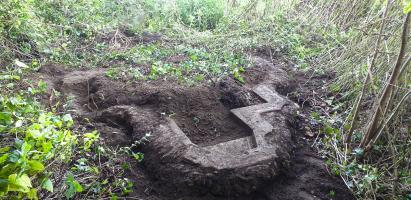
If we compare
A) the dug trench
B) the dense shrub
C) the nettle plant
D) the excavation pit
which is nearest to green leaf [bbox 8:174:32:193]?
the nettle plant

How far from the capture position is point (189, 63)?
4.19 m

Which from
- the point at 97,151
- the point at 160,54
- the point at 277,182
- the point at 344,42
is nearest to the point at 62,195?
the point at 97,151

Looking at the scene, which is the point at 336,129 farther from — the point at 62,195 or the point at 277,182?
the point at 62,195

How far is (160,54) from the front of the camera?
472cm

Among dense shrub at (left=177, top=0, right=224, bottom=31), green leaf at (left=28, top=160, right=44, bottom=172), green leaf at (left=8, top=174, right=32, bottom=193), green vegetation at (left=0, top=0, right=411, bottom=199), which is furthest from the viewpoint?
dense shrub at (left=177, top=0, right=224, bottom=31)

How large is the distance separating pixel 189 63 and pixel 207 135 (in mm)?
1212

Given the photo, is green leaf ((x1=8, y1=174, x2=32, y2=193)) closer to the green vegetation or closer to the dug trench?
the green vegetation

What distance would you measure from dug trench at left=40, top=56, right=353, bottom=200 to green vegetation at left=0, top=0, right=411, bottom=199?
15 centimetres

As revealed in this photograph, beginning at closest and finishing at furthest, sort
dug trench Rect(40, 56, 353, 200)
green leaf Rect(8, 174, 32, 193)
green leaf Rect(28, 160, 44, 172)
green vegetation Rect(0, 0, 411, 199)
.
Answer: green leaf Rect(8, 174, 32, 193)
green leaf Rect(28, 160, 44, 172)
green vegetation Rect(0, 0, 411, 199)
dug trench Rect(40, 56, 353, 200)

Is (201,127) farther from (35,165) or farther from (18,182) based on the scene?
(18,182)

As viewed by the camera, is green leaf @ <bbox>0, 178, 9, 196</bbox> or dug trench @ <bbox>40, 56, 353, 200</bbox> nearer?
green leaf @ <bbox>0, 178, 9, 196</bbox>

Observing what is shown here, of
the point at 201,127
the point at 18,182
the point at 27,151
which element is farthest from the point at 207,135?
the point at 18,182

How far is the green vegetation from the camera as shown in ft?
6.58

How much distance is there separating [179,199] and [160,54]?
8.58 ft
